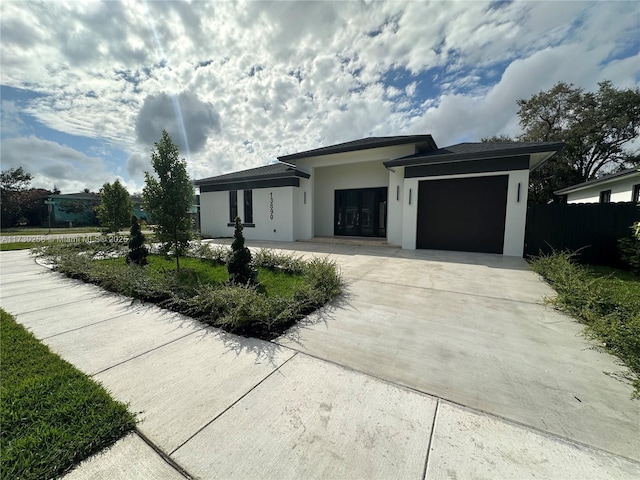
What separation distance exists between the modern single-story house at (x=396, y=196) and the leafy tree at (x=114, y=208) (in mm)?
4539

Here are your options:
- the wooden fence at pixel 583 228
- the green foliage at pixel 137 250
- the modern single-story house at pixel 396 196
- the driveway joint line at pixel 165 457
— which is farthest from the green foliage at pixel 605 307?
the green foliage at pixel 137 250

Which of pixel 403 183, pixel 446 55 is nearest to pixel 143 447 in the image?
pixel 403 183

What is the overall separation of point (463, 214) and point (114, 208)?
14.9m

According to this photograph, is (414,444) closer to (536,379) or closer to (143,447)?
(536,379)

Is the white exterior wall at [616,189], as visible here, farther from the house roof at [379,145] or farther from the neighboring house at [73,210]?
the neighboring house at [73,210]

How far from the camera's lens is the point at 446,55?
344 inches

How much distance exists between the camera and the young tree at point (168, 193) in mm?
6453

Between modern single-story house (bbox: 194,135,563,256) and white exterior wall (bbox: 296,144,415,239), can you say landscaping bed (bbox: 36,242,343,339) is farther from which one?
white exterior wall (bbox: 296,144,415,239)

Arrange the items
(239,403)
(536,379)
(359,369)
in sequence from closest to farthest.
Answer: (239,403), (536,379), (359,369)

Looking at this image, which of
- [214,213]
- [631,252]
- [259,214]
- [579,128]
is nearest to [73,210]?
[214,213]

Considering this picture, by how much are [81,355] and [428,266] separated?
7.33 m

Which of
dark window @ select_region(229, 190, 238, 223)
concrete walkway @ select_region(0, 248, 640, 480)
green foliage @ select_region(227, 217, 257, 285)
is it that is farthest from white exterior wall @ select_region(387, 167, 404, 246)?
dark window @ select_region(229, 190, 238, 223)

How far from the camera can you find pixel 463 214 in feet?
31.0

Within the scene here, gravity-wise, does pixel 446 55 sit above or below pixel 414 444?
above
